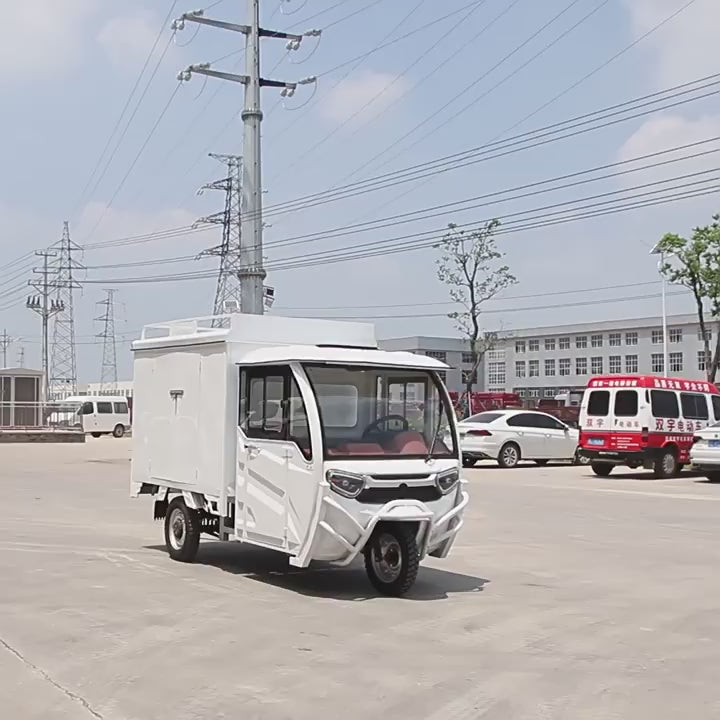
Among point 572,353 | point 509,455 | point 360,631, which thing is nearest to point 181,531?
point 360,631

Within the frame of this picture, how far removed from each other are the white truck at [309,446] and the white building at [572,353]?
71.6 meters

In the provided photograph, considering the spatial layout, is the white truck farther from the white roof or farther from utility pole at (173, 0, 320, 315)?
utility pole at (173, 0, 320, 315)

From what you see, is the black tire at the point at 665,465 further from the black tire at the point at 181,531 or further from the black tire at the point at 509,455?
the black tire at the point at 181,531

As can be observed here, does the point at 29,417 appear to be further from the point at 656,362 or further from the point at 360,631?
the point at 656,362

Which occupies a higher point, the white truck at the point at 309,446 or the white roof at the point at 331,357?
the white roof at the point at 331,357

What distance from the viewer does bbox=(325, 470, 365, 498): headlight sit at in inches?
357

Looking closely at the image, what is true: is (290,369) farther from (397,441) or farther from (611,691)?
(611,691)

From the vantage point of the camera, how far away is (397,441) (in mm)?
9766

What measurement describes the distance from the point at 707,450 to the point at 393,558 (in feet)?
51.9

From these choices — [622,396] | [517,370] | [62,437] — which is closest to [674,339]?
[517,370]

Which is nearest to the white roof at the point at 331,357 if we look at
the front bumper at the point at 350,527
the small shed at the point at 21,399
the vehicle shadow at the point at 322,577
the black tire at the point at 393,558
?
the front bumper at the point at 350,527

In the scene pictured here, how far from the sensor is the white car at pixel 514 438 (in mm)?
27891

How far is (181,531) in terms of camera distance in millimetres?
11289

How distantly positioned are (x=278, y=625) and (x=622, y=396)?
57.9ft
